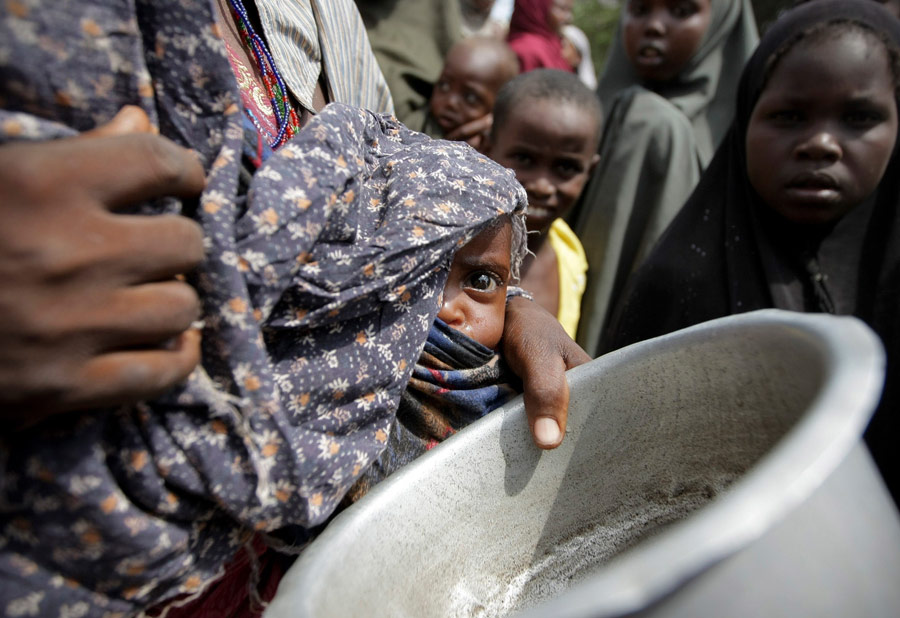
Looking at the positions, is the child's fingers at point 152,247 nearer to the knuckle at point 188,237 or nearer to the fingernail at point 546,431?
the knuckle at point 188,237

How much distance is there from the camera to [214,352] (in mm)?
524

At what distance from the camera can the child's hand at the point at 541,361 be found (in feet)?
2.47

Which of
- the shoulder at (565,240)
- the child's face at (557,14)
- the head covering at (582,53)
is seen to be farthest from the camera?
the head covering at (582,53)

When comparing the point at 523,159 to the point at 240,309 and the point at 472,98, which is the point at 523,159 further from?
the point at 240,309

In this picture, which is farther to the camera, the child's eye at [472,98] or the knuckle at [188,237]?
the child's eye at [472,98]

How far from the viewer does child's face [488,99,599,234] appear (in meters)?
2.27

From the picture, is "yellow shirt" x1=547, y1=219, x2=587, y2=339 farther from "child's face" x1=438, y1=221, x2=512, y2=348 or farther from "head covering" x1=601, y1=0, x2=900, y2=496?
"child's face" x1=438, y1=221, x2=512, y2=348

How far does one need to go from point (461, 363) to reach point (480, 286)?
0.40 feet

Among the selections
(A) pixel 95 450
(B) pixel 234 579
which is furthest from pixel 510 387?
(A) pixel 95 450

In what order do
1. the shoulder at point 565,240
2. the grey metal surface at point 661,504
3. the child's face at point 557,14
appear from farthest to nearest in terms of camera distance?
the child's face at point 557,14 → the shoulder at point 565,240 → the grey metal surface at point 661,504

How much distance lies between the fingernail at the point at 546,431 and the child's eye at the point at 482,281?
0.22 m

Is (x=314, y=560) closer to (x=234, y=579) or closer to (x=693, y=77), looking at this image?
(x=234, y=579)

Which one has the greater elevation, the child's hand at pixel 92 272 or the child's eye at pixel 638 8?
the child's hand at pixel 92 272

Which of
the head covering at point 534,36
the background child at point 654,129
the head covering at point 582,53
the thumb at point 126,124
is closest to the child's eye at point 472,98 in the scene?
the background child at point 654,129
